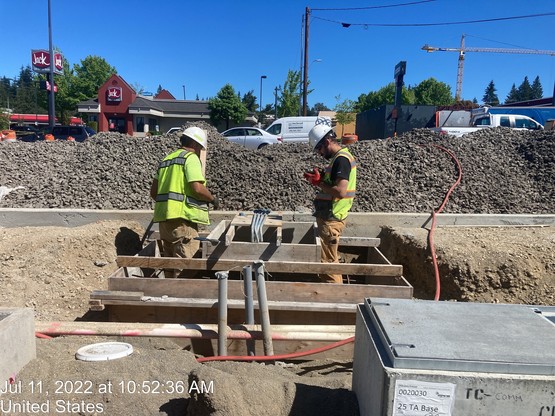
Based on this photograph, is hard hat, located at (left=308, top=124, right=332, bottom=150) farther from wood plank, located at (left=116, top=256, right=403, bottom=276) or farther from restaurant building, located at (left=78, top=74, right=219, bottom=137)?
restaurant building, located at (left=78, top=74, right=219, bottom=137)

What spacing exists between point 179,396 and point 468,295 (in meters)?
4.45

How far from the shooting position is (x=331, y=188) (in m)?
5.00

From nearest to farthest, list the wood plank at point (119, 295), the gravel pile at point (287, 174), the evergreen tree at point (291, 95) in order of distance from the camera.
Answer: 1. the wood plank at point (119, 295)
2. the gravel pile at point (287, 174)
3. the evergreen tree at point (291, 95)

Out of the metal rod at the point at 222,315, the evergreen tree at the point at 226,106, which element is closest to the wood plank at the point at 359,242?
the metal rod at the point at 222,315

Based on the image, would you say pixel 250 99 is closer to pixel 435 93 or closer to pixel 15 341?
pixel 435 93

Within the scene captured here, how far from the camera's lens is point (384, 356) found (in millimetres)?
1967

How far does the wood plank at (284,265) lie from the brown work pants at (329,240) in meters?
0.39

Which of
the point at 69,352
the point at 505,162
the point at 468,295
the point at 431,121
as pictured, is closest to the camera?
the point at 69,352

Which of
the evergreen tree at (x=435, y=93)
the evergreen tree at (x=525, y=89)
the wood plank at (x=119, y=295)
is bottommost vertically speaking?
the wood plank at (x=119, y=295)

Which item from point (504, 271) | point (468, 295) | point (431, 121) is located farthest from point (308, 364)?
point (431, 121)

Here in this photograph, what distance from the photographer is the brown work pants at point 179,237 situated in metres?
5.18

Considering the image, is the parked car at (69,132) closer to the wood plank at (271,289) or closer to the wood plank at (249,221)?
the wood plank at (249,221)

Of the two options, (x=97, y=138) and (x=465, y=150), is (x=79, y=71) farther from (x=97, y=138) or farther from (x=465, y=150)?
(x=465, y=150)

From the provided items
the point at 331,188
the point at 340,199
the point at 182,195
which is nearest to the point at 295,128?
the point at 340,199
